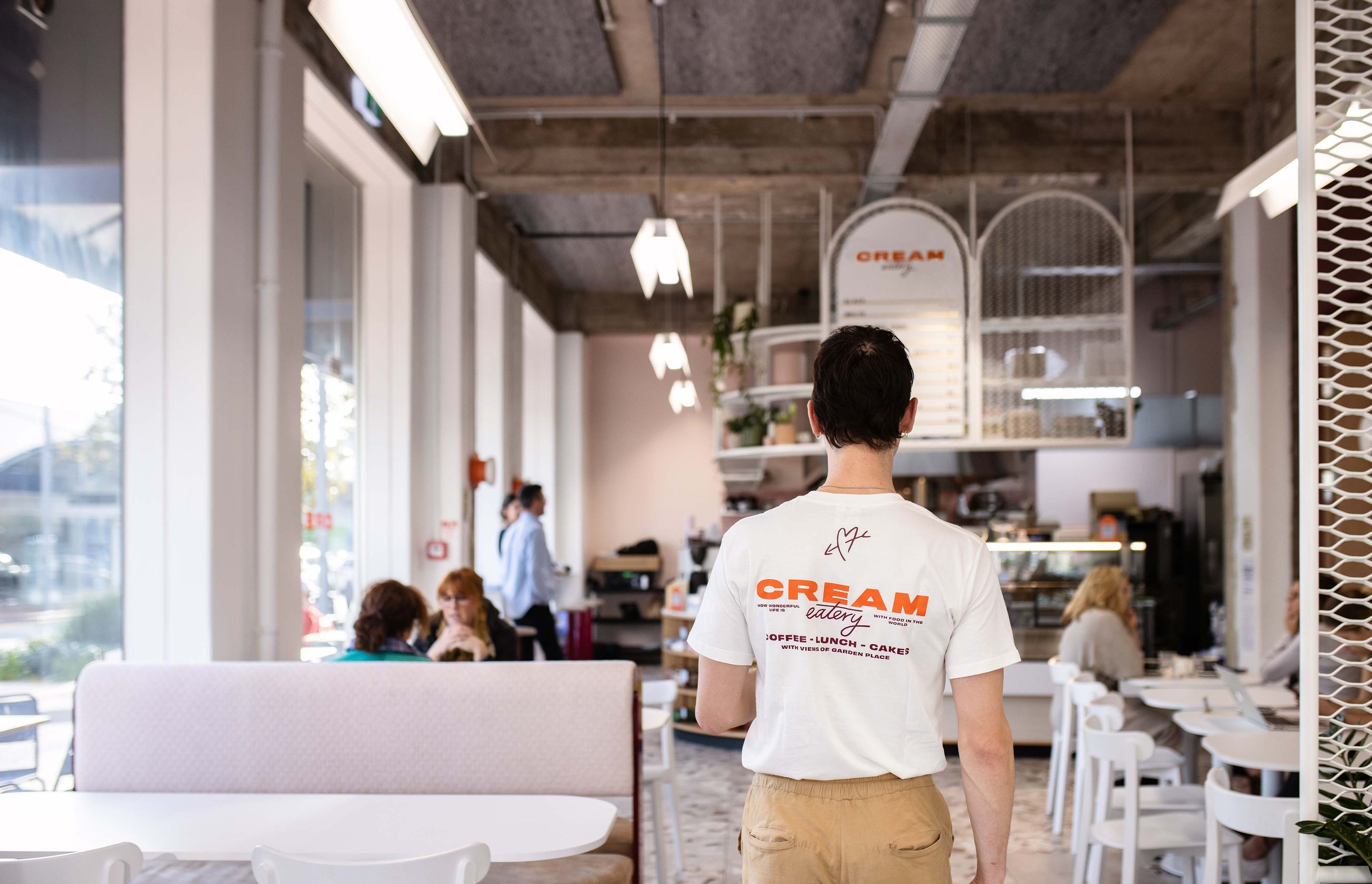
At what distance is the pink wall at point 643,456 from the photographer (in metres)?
13.1

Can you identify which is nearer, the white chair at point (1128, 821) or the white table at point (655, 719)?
the white chair at point (1128, 821)

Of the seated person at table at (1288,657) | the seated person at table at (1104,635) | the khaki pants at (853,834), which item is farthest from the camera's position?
the seated person at table at (1104,635)

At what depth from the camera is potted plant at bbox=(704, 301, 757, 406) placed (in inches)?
306

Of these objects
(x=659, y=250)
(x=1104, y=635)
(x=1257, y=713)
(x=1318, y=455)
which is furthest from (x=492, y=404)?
(x=1318, y=455)

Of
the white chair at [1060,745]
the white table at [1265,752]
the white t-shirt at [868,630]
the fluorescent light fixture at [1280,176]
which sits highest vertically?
the fluorescent light fixture at [1280,176]

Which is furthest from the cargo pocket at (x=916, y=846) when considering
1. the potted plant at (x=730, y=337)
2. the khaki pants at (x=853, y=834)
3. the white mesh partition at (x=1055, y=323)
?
the potted plant at (x=730, y=337)

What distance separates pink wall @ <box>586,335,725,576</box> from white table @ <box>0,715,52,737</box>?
384 inches

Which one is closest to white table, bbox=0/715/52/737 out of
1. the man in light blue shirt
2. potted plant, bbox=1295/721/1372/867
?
potted plant, bbox=1295/721/1372/867

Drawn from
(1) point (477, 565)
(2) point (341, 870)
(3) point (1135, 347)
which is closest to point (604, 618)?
(1) point (477, 565)

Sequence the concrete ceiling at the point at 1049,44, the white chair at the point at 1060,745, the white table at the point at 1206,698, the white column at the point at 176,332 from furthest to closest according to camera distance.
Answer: the concrete ceiling at the point at 1049,44, the white chair at the point at 1060,745, the white table at the point at 1206,698, the white column at the point at 176,332

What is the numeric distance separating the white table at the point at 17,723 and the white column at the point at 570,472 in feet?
29.3

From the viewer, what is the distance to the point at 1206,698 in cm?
475

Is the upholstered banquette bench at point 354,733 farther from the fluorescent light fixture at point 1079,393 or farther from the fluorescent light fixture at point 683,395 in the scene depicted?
the fluorescent light fixture at point 683,395

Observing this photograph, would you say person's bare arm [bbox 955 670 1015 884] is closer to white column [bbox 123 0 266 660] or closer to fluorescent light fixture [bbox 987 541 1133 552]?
white column [bbox 123 0 266 660]
